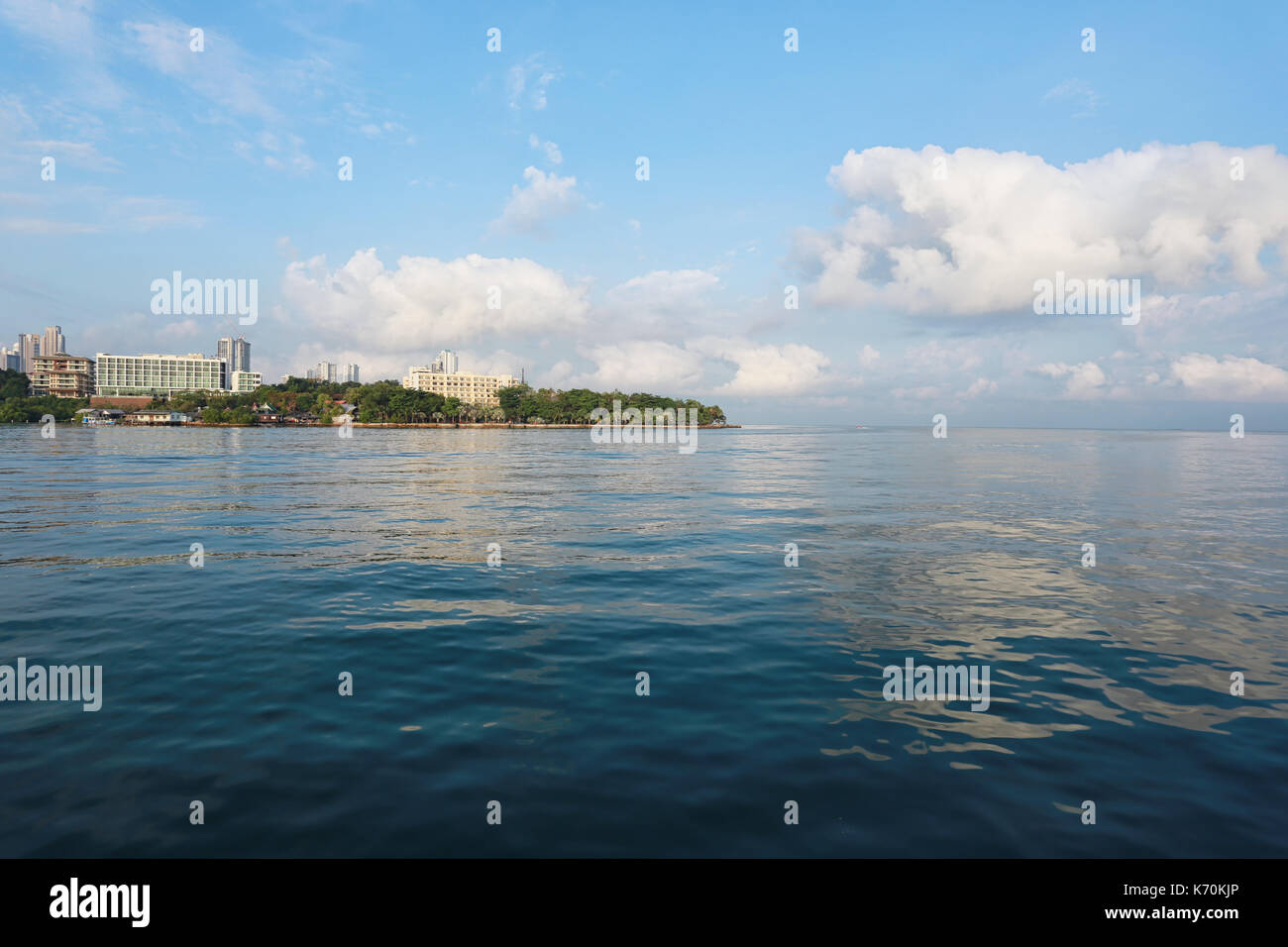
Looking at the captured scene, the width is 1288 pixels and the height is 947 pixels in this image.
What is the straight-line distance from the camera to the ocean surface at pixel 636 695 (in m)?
7.78

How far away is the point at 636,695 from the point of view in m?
11.6

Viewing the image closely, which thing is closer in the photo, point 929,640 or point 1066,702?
point 1066,702

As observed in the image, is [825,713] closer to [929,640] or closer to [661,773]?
[661,773]

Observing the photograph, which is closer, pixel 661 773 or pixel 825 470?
pixel 661 773

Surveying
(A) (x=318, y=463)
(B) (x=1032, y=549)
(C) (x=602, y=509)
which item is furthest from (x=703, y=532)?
(A) (x=318, y=463)

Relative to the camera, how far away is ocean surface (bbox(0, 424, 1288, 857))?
306 inches

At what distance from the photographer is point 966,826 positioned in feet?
25.5

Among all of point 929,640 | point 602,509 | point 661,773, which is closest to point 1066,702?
point 929,640

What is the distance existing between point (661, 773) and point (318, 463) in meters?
73.1

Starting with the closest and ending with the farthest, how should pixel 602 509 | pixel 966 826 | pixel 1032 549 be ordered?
pixel 966 826, pixel 1032 549, pixel 602 509

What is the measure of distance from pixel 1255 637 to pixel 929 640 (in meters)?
7.60
